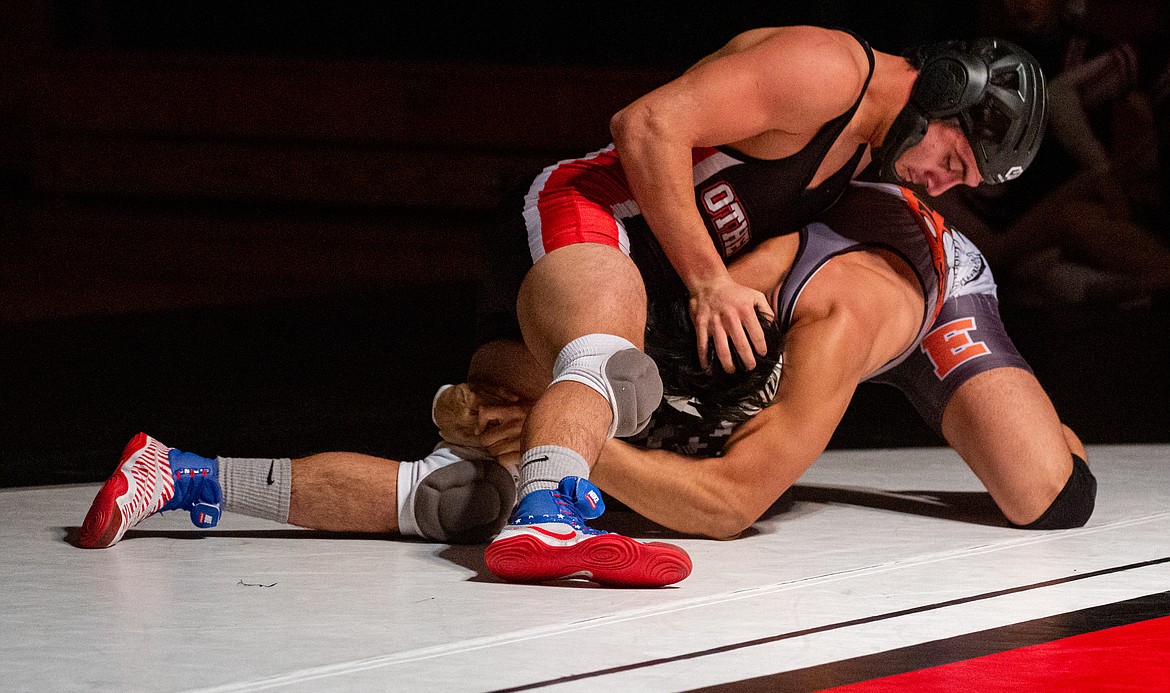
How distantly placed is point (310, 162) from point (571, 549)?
676 centimetres

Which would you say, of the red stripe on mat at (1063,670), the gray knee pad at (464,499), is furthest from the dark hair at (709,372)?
the red stripe on mat at (1063,670)

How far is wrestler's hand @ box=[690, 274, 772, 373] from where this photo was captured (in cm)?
228

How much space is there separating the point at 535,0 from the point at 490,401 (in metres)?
6.36

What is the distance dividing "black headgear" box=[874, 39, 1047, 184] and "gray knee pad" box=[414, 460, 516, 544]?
855 mm

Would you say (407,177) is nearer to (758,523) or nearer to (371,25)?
(371,25)

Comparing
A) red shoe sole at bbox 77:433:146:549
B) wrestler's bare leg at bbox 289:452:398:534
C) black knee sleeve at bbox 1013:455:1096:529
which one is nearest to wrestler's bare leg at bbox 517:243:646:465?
wrestler's bare leg at bbox 289:452:398:534

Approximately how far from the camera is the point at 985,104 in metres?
2.45

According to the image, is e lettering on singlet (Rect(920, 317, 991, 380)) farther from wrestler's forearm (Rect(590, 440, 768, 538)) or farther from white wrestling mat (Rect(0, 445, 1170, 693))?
wrestler's forearm (Rect(590, 440, 768, 538))

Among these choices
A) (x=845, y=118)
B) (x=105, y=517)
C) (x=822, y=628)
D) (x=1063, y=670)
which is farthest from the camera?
(x=845, y=118)

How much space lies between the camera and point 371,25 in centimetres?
880

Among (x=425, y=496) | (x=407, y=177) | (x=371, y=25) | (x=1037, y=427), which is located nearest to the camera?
(x=425, y=496)

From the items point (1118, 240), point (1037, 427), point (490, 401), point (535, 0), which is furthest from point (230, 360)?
point (535, 0)

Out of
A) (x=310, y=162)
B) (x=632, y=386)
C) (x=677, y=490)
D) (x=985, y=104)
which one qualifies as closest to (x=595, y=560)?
(x=632, y=386)

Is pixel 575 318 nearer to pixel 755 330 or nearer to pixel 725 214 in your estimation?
pixel 755 330
